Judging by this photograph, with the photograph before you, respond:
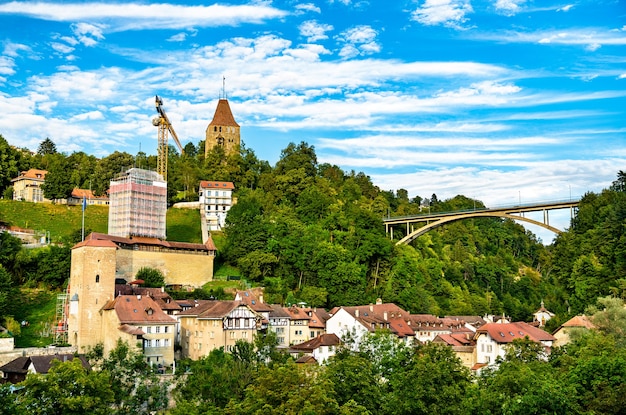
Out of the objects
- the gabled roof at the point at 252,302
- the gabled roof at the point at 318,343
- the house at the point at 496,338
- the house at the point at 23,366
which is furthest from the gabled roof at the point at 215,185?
the house at the point at 23,366

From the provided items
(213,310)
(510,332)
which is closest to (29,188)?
(213,310)

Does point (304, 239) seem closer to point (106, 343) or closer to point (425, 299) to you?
point (425, 299)

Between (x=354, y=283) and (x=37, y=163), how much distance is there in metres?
50.7

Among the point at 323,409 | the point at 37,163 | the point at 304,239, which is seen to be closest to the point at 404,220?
the point at 304,239

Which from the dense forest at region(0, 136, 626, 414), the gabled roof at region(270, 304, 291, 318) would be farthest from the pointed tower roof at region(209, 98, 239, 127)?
the gabled roof at region(270, 304, 291, 318)

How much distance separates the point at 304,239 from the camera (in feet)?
272

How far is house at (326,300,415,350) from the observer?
64.9 metres

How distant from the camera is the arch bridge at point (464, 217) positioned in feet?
291

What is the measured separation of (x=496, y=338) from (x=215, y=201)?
4437cm

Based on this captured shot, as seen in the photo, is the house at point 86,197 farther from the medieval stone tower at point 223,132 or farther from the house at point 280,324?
the house at point 280,324

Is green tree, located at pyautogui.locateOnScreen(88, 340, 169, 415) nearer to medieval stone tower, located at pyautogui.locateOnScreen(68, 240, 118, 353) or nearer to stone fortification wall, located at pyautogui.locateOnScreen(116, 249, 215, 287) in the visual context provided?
medieval stone tower, located at pyautogui.locateOnScreen(68, 240, 118, 353)

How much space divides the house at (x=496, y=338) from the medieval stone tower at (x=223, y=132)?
62192mm

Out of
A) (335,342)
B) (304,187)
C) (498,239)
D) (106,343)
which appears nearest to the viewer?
(106,343)

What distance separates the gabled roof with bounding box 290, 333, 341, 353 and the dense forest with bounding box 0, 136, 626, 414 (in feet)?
15.1
